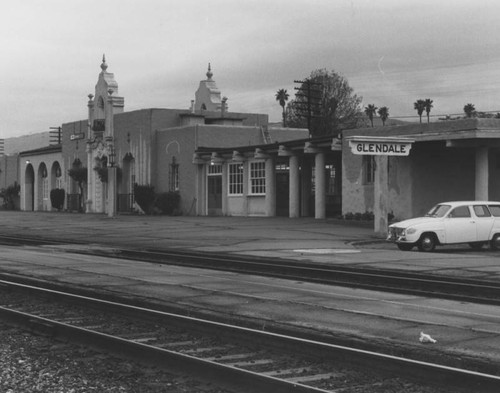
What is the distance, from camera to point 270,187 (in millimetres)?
42094

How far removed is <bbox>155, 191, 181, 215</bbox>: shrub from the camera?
48469 mm

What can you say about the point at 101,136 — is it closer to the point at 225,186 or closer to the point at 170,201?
the point at 170,201

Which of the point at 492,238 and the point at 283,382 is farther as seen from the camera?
the point at 492,238

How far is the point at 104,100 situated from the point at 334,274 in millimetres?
41723

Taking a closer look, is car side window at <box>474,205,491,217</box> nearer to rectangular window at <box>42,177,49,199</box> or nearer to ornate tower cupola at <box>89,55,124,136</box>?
ornate tower cupola at <box>89,55,124,136</box>

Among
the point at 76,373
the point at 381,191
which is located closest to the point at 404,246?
the point at 381,191

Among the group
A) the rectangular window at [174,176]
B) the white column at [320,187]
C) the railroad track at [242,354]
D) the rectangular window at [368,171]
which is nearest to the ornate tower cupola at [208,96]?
the rectangular window at [174,176]

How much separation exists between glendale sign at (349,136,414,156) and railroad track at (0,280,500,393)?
1551 cm

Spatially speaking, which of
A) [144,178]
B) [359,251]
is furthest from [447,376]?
[144,178]

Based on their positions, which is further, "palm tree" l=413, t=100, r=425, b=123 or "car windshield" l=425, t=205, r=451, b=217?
"palm tree" l=413, t=100, r=425, b=123

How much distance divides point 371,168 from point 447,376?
2842 centimetres

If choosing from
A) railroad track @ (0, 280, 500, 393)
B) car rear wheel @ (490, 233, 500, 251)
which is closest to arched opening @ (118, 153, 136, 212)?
car rear wheel @ (490, 233, 500, 251)

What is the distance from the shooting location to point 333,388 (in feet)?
23.4

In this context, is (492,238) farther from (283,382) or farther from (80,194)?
(80,194)
